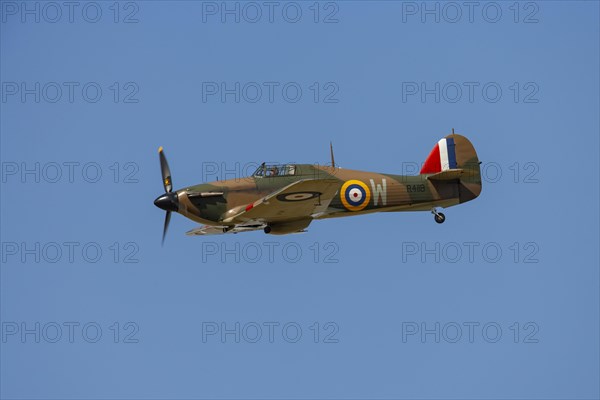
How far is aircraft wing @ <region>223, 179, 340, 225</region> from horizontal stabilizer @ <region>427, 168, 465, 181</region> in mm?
3156

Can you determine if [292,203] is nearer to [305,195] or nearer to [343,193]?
[305,195]

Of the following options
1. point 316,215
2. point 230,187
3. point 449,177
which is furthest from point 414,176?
point 230,187


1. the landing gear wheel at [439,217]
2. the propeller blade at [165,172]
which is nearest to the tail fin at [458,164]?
the landing gear wheel at [439,217]

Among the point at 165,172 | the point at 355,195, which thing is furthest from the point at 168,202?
the point at 355,195

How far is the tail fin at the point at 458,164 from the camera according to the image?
31078mm

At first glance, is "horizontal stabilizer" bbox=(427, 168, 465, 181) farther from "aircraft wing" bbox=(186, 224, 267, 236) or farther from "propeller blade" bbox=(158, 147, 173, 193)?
"propeller blade" bbox=(158, 147, 173, 193)

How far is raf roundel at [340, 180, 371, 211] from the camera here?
2975 centimetres

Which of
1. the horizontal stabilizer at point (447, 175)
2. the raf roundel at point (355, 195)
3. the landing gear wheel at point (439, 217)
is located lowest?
the landing gear wheel at point (439, 217)

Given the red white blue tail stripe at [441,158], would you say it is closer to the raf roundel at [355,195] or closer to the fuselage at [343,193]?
the fuselage at [343,193]

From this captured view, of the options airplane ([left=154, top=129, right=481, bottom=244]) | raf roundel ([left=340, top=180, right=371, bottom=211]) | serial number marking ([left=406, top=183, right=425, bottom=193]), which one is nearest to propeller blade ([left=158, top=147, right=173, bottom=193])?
airplane ([left=154, top=129, right=481, bottom=244])

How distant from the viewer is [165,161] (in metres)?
30.6

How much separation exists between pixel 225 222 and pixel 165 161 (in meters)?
3.02

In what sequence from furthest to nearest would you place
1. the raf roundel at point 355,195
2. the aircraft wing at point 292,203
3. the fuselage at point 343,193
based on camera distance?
the raf roundel at point 355,195 → the fuselage at point 343,193 → the aircraft wing at point 292,203

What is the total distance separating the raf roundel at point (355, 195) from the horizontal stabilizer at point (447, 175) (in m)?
2.04
